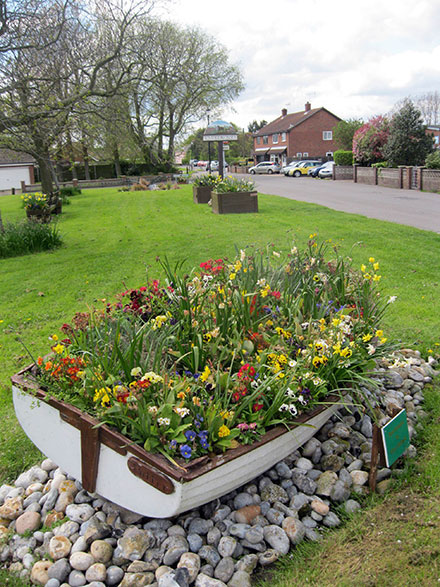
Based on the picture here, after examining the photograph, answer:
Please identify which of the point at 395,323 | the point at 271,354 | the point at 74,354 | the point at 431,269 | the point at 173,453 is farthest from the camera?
the point at 431,269

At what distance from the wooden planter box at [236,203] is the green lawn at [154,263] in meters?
0.40

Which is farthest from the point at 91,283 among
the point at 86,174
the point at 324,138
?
the point at 324,138

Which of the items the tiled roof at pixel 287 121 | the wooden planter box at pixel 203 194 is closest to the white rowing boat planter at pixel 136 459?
the wooden planter box at pixel 203 194

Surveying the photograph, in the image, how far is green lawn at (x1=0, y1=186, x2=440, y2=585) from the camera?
5070 millimetres

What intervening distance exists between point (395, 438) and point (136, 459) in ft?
4.90

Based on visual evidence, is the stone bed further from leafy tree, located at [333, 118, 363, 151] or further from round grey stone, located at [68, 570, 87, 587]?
leafy tree, located at [333, 118, 363, 151]

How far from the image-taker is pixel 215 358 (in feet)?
11.1

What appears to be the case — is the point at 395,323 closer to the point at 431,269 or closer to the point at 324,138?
the point at 431,269

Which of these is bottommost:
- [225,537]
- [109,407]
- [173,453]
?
[225,537]

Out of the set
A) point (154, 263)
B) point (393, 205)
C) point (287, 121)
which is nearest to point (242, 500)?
point (154, 263)

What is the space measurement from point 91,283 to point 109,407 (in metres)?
5.22

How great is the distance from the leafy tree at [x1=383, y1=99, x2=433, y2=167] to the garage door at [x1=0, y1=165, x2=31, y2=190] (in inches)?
1293

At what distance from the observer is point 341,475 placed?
309 cm

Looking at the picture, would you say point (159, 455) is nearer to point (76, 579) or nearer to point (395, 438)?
point (76, 579)
